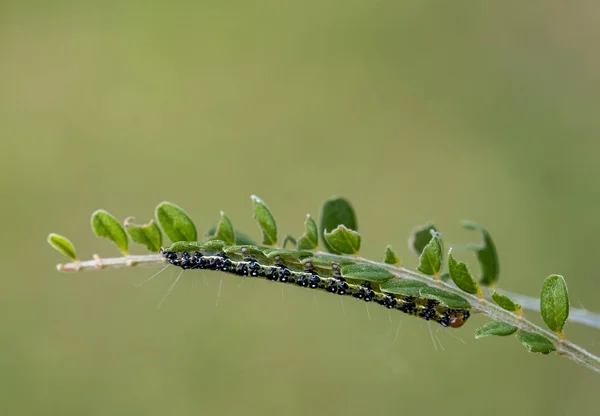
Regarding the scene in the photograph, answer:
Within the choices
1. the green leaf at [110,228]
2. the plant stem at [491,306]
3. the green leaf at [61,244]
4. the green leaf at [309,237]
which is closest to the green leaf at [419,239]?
the plant stem at [491,306]

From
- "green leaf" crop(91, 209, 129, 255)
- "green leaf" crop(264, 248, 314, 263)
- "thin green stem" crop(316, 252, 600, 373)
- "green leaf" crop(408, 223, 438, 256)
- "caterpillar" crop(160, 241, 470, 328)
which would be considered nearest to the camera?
"thin green stem" crop(316, 252, 600, 373)

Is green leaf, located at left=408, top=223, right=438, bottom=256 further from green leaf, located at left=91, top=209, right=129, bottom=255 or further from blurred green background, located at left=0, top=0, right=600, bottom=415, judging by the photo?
blurred green background, located at left=0, top=0, right=600, bottom=415

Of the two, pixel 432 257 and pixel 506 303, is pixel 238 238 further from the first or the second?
pixel 506 303

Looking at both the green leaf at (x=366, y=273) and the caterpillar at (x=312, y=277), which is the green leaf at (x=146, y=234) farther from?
the green leaf at (x=366, y=273)

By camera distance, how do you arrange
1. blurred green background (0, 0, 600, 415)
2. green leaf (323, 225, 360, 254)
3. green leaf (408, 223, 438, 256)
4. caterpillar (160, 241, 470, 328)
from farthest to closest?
blurred green background (0, 0, 600, 415), green leaf (408, 223, 438, 256), caterpillar (160, 241, 470, 328), green leaf (323, 225, 360, 254)

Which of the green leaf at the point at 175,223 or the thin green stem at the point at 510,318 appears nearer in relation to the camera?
the thin green stem at the point at 510,318

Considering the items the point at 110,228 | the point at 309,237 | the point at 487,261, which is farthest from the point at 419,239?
the point at 110,228

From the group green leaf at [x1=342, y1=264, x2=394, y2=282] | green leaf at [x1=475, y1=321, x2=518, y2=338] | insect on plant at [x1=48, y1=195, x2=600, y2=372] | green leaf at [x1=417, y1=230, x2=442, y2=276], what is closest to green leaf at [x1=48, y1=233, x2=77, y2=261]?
insect on plant at [x1=48, y1=195, x2=600, y2=372]

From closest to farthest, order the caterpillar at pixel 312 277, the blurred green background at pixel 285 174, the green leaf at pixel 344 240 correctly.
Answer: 1. the green leaf at pixel 344 240
2. the caterpillar at pixel 312 277
3. the blurred green background at pixel 285 174
